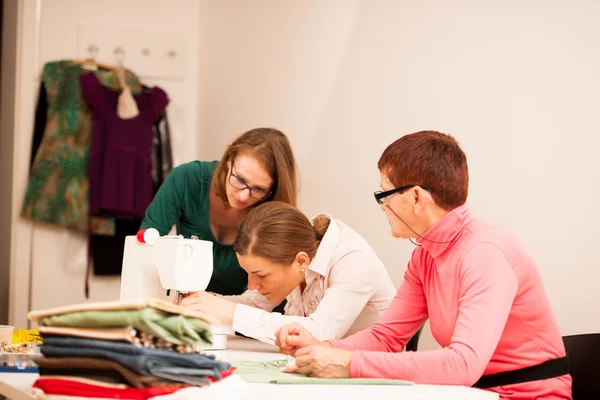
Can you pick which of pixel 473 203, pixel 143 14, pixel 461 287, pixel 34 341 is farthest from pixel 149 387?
pixel 143 14

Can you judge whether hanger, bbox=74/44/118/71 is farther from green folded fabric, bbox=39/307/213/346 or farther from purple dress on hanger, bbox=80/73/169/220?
green folded fabric, bbox=39/307/213/346

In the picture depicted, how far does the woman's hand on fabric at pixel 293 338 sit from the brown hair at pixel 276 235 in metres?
0.28

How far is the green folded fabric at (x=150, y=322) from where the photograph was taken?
4.25 ft

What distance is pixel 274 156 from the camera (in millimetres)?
2559

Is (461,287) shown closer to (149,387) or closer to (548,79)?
(149,387)

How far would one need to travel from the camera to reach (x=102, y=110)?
4.03m

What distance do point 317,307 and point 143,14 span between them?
274 centimetres

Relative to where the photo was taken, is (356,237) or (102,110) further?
(102,110)

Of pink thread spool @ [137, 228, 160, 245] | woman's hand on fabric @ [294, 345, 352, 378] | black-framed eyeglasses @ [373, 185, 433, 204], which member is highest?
black-framed eyeglasses @ [373, 185, 433, 204]

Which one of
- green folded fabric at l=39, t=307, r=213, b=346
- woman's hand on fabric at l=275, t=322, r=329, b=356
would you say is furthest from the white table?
woman's hand on fabric at l=275, t=322, r=329, b=356

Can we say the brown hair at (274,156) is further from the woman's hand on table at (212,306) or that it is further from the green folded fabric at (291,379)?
the green folded fabric at (291,379)

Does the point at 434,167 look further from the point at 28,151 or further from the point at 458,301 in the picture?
the point at 28,151

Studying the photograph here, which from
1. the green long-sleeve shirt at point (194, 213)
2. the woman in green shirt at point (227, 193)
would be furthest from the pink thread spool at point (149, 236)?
the green long-sleeve shirt at point (194, 213)

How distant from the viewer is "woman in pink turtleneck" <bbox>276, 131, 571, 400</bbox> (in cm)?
158
